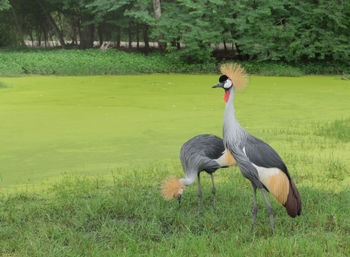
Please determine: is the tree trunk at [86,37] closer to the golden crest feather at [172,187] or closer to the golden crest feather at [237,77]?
the golden crest feather at [172,187]

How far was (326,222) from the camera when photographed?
3.36 metres

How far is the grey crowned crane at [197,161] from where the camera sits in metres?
3.39

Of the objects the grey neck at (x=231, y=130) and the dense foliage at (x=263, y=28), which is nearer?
the grey neck at (x=231, y=130)

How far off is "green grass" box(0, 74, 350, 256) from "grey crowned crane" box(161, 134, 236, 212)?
22cm

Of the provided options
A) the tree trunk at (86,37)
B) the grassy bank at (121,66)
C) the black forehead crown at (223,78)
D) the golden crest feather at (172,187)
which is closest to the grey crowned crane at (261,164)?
the black forehead crown at (223,78)

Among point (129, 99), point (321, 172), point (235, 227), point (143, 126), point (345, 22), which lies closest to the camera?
point (235, 227)

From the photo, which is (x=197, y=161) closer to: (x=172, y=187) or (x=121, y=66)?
(x=172, y=187)

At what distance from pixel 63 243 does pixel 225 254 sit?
1.04m

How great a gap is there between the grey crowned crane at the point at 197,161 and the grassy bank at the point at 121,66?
472 inches

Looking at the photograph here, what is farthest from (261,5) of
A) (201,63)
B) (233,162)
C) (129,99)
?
(233,162)

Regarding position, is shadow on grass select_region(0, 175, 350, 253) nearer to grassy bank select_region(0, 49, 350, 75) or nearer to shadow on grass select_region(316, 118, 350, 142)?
shadow on grass select_region(316, 118, 350, 142)

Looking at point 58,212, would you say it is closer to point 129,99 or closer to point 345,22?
point 129,99

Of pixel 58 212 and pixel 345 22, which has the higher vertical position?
pixel 345 22

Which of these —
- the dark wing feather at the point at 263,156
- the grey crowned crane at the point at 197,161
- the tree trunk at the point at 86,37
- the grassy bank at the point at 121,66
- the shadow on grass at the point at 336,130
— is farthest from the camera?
the tree trunk at the point at 86,37
